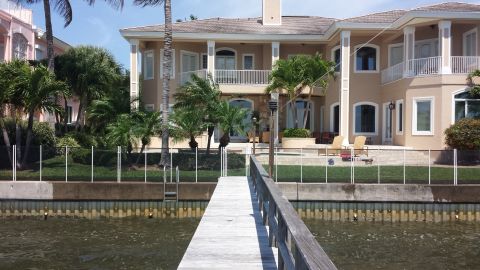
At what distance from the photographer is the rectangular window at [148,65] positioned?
33531mm

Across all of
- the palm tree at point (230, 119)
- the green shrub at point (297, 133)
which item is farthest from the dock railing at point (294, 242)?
the green shrub at point (297, 133)

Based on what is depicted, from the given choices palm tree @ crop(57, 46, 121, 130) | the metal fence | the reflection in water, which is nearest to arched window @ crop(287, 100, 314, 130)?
palm tree @ crop(57, 46, 121, 130)

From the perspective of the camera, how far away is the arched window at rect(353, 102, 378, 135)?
3127 cm

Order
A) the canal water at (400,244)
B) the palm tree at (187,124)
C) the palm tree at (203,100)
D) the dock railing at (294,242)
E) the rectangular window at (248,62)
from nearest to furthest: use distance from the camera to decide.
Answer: the dock railing at (294,242)
the canal water at (400,244)
the palm tree at (187,124)
the palm tree at (203,100)
the rectangular window at (248,62)

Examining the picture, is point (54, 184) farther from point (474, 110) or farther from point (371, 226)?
point (474, 110)

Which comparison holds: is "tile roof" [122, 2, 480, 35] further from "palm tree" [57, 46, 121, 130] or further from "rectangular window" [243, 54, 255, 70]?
"palm tree" [57, 46, 121, 130]

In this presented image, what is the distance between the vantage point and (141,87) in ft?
113

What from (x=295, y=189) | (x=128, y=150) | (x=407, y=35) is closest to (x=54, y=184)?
(x=128, y=150)

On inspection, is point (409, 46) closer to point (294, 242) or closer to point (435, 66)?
point (435, 66)

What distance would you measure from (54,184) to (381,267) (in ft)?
39.7

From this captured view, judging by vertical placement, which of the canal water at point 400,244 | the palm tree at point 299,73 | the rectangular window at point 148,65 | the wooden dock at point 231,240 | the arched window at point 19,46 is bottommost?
the canal water at point 400,244

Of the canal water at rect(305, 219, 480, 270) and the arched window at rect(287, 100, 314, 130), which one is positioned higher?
the arched window at rect(287, 100, 314, 130)

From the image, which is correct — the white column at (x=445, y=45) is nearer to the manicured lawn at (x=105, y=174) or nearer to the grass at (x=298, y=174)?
the grass at (x=298, y=174)

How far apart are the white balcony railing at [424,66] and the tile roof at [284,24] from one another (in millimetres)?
2643
